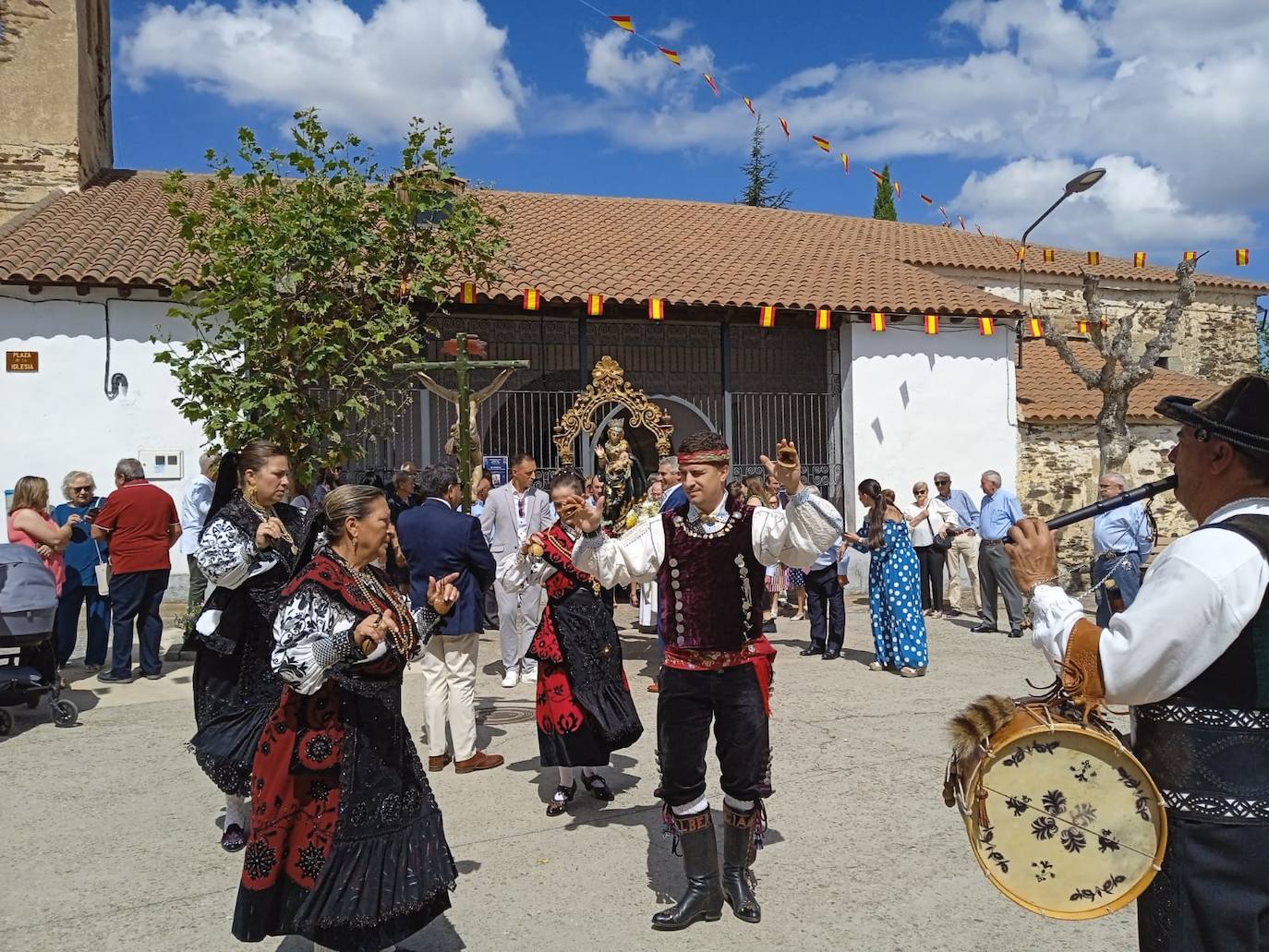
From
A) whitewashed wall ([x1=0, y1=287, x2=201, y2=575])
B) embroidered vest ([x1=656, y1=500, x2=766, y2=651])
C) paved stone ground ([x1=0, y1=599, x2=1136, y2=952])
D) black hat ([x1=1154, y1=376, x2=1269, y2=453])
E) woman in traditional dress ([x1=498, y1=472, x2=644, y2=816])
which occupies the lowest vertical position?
paved stone ground ([x1=0, y1=599, x2=1136, y2=952])

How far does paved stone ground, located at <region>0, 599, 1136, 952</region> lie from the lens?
365 centimetres

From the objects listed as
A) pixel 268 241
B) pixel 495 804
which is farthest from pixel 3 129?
pixel 495 804

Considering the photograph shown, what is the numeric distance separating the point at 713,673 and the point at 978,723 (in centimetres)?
146

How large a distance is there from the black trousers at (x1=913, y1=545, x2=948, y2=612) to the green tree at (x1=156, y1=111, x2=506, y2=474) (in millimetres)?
6549

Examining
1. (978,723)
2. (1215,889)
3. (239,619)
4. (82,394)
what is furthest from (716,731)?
(82,394)

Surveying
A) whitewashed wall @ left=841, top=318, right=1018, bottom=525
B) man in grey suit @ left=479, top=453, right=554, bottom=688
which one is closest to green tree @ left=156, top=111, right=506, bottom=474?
man in grey suit @ left=479, top=453, right=554, bottom=688

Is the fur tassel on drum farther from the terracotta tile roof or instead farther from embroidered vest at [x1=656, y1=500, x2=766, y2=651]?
the terracotta tile roof

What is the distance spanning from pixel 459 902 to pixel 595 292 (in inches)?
406

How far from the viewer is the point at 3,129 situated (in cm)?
1492

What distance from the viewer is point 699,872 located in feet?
12.4

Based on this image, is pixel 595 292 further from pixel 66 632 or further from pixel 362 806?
Result: pixel 362 806

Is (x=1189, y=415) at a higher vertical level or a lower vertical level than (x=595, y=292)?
lower

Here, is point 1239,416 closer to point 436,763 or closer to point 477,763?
point 477,763

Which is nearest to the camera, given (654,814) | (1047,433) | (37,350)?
(654,814)
